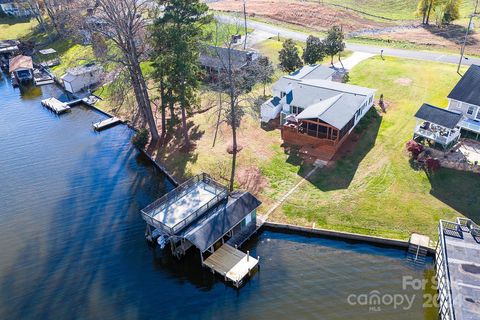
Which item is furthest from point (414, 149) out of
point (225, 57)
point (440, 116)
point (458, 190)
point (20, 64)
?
point (20, 64)

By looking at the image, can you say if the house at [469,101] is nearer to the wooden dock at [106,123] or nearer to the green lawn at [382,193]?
the green lawn at [382,193]

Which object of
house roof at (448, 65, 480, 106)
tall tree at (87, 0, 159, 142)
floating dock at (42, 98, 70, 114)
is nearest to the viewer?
tall tree at (87, 0, 159, 142)

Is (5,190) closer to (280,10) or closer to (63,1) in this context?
(63,1)

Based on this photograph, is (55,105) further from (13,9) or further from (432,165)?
(13,9)

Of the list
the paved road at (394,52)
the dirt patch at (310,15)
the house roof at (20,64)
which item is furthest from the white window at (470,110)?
the house roof at (20,64)

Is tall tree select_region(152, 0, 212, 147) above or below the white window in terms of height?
above

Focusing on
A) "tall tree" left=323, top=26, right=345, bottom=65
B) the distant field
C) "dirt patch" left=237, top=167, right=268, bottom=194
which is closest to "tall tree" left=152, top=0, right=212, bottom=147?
"dirt patch" left=237, top=167, right=268, bottom=194

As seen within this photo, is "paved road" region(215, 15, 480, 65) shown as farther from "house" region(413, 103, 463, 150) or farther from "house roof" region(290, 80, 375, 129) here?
"house" region(413, 103, 463, 150)
